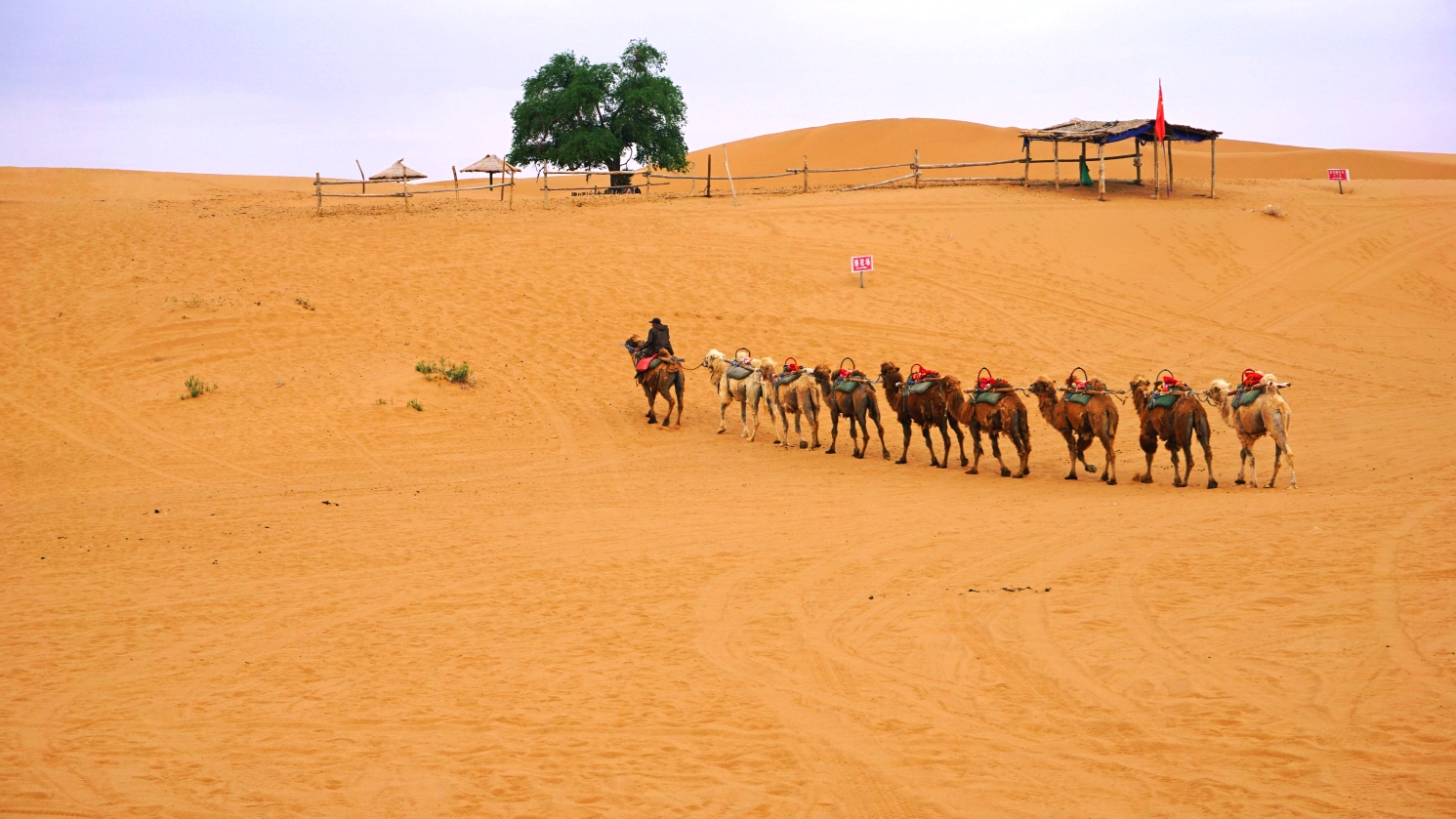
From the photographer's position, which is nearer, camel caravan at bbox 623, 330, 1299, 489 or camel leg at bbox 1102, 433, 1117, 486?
camel caravan at bbox 623, 330, 1299, 489

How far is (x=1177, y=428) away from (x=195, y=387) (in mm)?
16611

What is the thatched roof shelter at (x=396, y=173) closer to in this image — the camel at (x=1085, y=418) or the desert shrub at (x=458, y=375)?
the desert shrub at (x=458, y=375)

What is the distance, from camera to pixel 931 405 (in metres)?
16.1

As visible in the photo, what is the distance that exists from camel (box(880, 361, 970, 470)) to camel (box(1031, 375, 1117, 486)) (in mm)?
1292

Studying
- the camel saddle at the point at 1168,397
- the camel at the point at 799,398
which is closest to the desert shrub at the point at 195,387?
the camel at the point at 799,398

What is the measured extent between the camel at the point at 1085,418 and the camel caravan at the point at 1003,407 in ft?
0.04

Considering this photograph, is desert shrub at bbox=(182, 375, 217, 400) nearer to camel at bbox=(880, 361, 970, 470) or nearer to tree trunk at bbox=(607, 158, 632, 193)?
camel at bbox=(880, 361, 970, 470)

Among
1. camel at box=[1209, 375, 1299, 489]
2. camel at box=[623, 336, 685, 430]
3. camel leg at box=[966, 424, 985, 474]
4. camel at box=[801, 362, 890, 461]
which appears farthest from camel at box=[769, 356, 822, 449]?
camel at box=[1209, 375, 1299, 489]

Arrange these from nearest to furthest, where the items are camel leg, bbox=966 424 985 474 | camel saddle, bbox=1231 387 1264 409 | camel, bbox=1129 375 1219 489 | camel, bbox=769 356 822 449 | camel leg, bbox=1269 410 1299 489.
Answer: camel leg, bbox=1269 410 1299 489 < camel saddle, bbox=1231 387 1264 409 < camel, bbox=1129 375 1219 489 < camel leg, bbox=966 424 985 474 < camel, bbox=769 356 822 449

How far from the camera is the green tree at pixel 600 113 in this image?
44844 mm

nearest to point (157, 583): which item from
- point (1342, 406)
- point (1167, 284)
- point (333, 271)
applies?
point (333, 271)

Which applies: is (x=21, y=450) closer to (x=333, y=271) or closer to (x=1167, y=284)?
(x=333, y=271)

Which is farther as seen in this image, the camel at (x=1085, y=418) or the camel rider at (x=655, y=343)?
the camel rider at (x=655, y=343)

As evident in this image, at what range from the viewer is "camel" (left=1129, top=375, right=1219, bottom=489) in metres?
13.5
